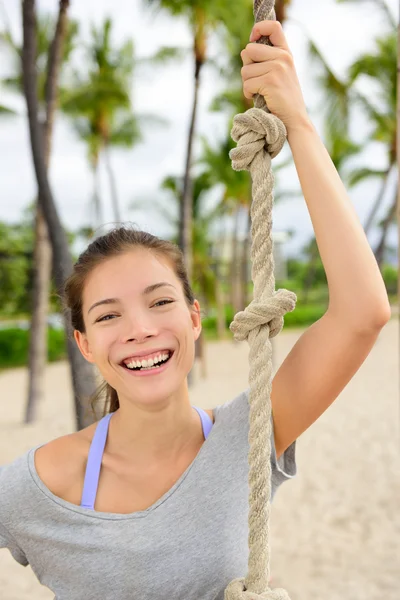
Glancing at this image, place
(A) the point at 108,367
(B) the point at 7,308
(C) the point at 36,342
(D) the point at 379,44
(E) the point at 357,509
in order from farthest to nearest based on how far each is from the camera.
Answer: (B) the point at 7,308, (D) the point at 379,44, (C) the point at 36,342, (E) the point at 357,509, (A) the point at 108,367

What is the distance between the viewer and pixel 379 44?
44.3ft

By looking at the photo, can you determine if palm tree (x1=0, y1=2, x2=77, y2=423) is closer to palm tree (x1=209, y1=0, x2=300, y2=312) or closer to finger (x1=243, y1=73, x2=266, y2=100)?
palm tree (x1=209, y1=0, x2=300, y2=312)

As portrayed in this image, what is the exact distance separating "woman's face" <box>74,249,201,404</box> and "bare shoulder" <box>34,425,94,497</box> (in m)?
0.14

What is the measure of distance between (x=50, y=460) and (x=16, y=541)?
0.15 metres

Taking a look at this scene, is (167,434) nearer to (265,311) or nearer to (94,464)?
(94,464)

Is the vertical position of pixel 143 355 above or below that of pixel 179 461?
above

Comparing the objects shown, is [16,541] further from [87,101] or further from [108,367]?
[87,101]

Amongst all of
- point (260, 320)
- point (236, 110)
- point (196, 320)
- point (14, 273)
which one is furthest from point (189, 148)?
point (14, 273)

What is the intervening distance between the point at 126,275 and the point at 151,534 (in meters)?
0.44

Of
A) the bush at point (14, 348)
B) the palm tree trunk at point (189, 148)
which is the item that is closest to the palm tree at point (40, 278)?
the palm tree trunk at point (189, 148)

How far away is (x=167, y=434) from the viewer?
3.81 ft

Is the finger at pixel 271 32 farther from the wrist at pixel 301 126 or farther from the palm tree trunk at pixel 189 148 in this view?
the palm tree trunk at pixel 189 148

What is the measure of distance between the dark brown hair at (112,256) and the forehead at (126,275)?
0.06 ft

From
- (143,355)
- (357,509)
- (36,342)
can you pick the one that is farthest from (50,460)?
(36,342)
